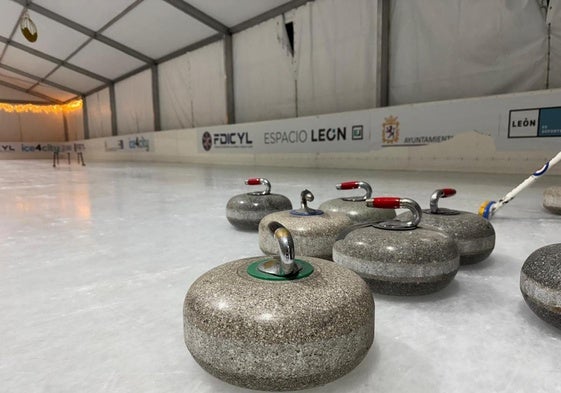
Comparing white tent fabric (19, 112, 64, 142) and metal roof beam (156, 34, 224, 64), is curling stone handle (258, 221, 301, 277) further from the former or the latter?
white tent fabric (19, 112, 64, 142)

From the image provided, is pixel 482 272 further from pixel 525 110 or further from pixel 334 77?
pixel 334 77

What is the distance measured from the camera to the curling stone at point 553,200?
2.18m

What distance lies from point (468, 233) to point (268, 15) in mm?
8466

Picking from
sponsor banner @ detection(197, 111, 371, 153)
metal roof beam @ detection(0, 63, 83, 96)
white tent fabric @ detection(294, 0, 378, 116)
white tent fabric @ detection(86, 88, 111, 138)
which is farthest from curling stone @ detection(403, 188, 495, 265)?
metal roof beam @ detection(0, 63, 83, 96)

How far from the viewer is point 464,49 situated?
18.6ft

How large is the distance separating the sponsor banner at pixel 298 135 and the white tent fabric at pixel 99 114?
922cm

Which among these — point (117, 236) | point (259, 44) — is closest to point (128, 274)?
point (117, 236)

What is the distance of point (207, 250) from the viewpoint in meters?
1.59

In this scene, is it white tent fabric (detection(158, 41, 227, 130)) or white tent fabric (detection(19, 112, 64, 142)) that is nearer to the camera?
white tent fabric (detection(158, 41, 227, 130))

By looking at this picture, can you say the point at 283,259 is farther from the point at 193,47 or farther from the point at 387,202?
the point at 193,47

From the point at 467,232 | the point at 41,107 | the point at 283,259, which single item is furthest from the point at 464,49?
the point at 41,107

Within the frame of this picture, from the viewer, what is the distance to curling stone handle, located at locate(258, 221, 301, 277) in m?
0.71

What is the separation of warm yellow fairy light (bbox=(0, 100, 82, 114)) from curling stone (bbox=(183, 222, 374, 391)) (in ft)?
73.0

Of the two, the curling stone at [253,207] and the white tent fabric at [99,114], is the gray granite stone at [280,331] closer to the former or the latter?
the curling stone at [253,207]
